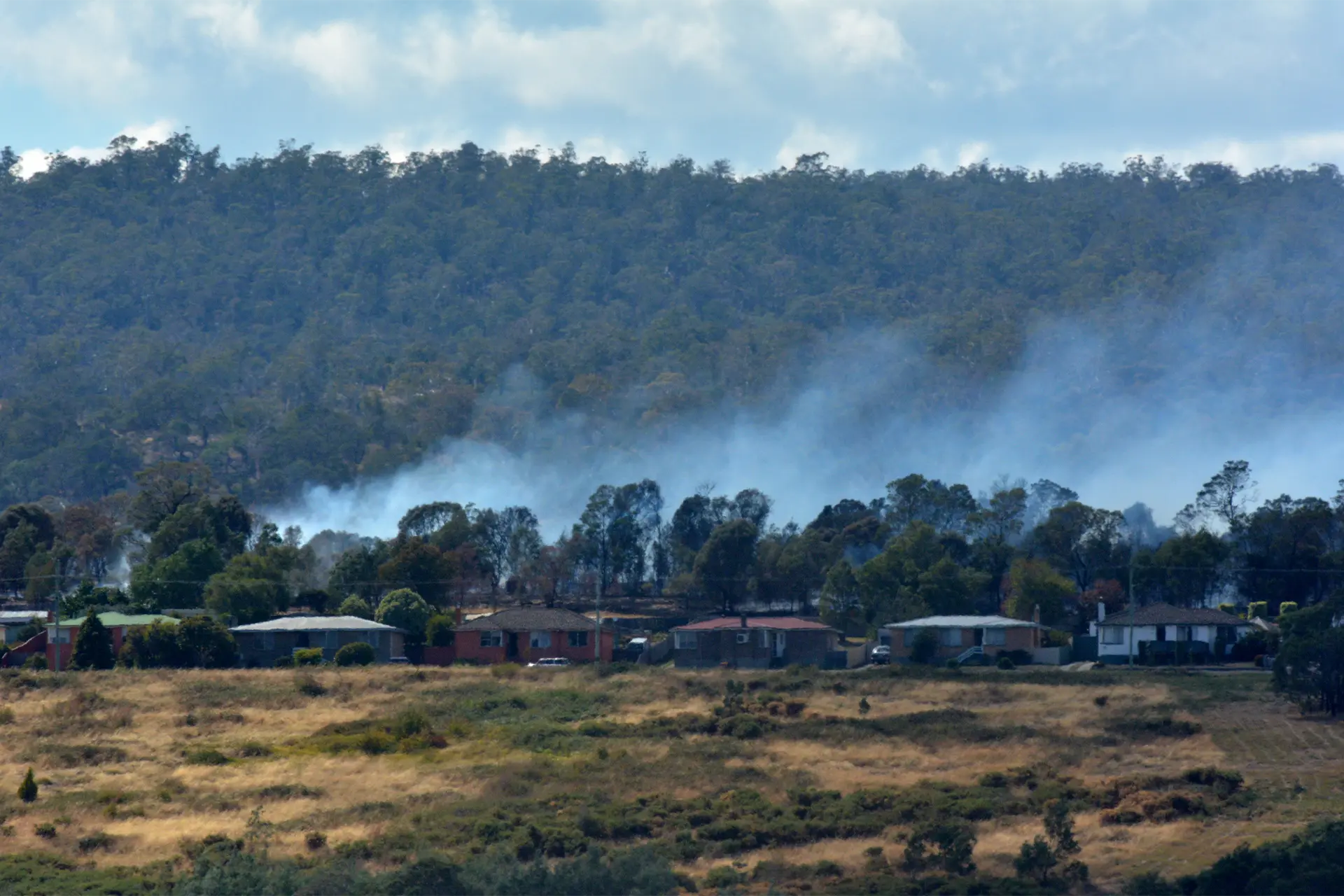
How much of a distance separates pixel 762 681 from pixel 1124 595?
32746 mm

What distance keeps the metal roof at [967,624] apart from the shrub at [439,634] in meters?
19.5

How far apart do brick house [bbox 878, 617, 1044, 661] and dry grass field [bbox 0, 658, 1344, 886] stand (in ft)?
24.1

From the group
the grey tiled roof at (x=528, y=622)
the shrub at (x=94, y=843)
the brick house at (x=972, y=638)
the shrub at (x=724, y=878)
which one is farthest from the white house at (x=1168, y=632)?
the shrub at (x=94, y=843)

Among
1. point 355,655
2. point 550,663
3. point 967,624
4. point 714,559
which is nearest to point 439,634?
point 355,655

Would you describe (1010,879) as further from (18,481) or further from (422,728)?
(18,481)

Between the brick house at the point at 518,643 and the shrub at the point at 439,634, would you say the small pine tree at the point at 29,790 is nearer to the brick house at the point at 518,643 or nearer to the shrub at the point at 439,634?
the brick house at the point at 518,643

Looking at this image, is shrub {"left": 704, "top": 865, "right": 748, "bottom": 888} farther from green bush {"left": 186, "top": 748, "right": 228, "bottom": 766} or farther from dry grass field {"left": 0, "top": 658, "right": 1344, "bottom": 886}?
green bush {"left": 186, "top": 748, "right": 228, "bottom": 766}

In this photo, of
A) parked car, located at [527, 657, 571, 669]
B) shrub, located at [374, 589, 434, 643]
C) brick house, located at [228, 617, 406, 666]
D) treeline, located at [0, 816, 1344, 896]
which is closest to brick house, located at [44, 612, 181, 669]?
brick house, located at [228, 617, 406, 666]

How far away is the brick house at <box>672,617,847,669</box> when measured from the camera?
8675cm

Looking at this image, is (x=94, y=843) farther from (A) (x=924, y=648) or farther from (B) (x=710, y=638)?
(A) (x=924, y=648)

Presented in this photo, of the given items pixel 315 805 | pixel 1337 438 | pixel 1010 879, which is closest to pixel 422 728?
pixel 315 805

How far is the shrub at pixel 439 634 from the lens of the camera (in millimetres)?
86625

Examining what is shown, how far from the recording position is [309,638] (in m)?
85.1

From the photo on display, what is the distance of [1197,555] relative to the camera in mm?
98125
